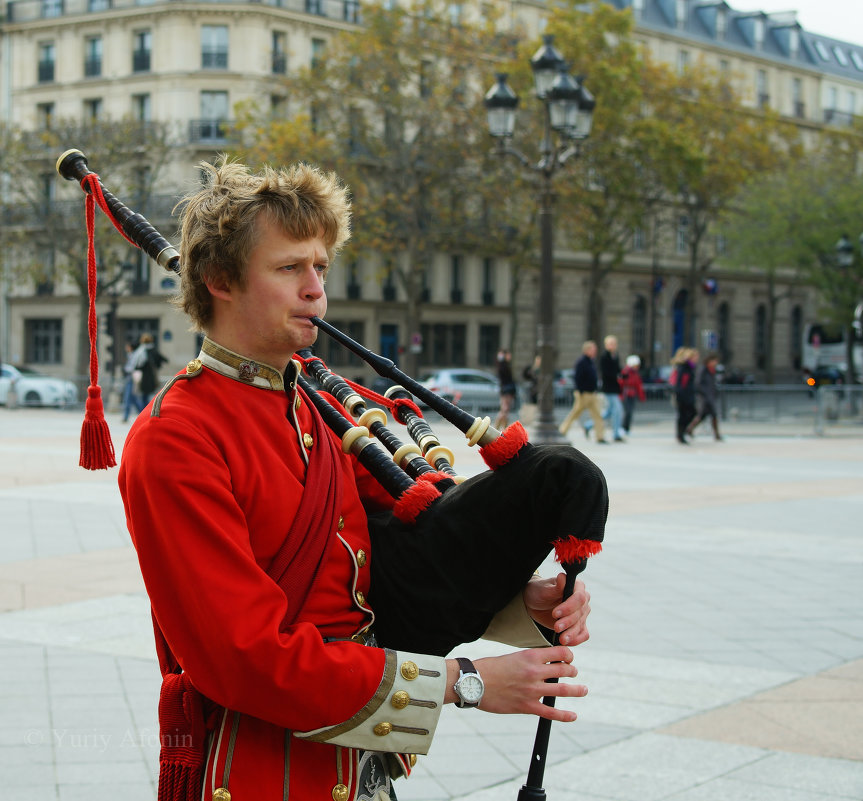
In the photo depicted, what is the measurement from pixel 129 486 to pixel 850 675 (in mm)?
4581

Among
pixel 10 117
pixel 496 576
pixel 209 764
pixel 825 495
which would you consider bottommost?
pixel 825 495

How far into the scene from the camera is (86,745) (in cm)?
451

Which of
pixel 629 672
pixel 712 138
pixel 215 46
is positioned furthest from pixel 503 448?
pixel 215 46

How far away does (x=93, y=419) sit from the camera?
2.62m

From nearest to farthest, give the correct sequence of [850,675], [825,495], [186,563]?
1. [186,563]
2. [850,675]
3. [825,495]

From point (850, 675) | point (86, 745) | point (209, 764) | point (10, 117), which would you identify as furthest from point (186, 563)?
point (10, 117)

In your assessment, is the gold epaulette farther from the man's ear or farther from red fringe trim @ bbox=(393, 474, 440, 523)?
red fringe trim @ bbox=(393, 474, 440, 523)

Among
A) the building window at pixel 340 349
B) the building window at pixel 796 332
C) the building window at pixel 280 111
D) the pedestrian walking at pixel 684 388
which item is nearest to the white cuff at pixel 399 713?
the pedestrian walking at pixel 684 388

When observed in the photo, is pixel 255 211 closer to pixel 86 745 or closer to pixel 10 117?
pixel 86 745

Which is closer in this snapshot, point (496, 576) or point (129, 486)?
point (129, 486)

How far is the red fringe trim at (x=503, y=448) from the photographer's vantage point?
80.1 inches

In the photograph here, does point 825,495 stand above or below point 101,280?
below

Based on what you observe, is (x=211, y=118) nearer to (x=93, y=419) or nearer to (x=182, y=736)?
(x=93, y=419)

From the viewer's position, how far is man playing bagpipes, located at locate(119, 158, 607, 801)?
1.82m
